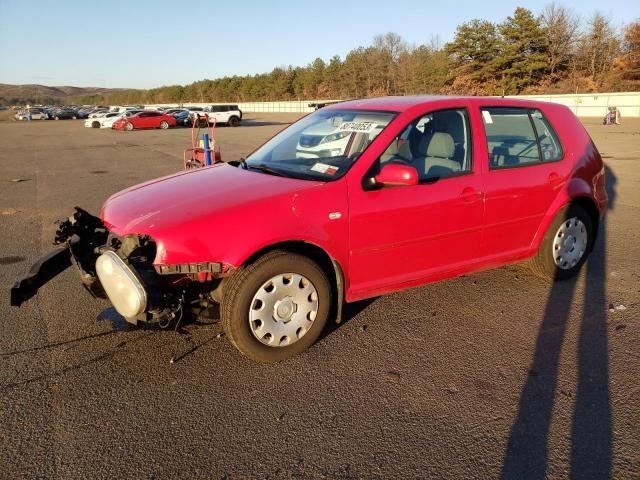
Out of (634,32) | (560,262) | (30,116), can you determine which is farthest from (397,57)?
(560,262)

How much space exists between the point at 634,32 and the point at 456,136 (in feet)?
210

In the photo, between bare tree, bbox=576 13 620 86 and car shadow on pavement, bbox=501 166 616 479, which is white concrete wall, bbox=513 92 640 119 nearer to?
bare tree, bbox=576 13 620 86

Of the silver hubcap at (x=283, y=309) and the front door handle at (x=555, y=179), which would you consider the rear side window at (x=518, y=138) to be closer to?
the front door handle at (x=555, y=179)

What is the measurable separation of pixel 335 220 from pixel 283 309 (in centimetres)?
68

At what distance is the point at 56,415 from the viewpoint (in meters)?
2.83

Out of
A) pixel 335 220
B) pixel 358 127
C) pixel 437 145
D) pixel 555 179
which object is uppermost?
pixel 358 127

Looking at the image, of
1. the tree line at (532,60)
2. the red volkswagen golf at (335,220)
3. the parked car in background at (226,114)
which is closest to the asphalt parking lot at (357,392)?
the red volkswagen golf at (335,220)

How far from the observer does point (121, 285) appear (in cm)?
307

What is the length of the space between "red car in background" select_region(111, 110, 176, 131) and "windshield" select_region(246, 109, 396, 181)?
37034mm

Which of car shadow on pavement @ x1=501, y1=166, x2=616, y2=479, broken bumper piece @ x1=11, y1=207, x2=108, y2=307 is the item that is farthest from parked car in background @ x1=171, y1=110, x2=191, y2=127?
car shadow on pavement @ x1=501, y1=166, x2=616, y2=479

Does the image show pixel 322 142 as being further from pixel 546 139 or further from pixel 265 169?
pixel 546 139

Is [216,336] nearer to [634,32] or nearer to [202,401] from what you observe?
[202,401]

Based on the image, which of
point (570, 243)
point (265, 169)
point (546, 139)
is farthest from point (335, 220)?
point (570, 243)

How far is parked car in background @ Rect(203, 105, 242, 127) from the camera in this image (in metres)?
41.9
